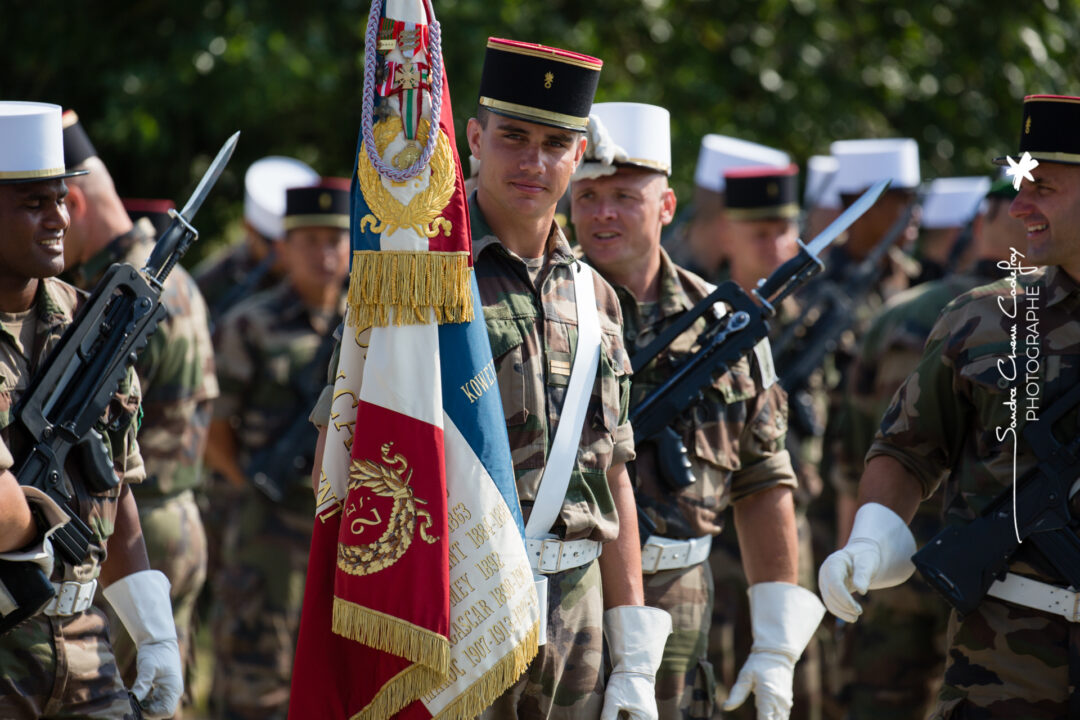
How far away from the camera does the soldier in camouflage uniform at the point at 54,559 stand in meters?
3.75

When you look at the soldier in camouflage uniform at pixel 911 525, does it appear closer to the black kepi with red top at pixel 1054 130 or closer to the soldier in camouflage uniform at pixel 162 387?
the black kepi with red top at pixel 1054 130

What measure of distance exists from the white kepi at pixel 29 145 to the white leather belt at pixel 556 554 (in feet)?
5.48

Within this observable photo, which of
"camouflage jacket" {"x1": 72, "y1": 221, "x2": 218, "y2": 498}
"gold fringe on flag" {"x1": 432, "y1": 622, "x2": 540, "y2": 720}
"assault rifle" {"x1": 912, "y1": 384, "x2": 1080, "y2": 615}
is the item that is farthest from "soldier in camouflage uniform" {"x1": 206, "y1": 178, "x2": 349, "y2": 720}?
"assault rifle" {"x1": 912, "y1": 384, "x2": 1080, "y2": 615}

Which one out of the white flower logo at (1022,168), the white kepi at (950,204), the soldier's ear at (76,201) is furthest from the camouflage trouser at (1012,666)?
the white kepi at (950,204)

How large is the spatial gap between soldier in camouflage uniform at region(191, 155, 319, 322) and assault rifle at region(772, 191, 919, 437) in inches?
135

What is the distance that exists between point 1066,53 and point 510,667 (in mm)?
10112

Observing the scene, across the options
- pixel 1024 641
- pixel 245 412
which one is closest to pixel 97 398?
pixel 1024 641

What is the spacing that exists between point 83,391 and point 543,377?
1.29 m

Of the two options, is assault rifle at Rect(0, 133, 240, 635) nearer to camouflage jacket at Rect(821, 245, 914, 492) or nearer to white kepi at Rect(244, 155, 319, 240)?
camouflage jacket at Rect(821, 245, 914, 492)

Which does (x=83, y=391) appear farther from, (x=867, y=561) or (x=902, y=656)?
(x=902, y=656)

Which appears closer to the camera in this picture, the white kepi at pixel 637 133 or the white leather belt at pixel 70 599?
the white leather belt at pixel 70 599

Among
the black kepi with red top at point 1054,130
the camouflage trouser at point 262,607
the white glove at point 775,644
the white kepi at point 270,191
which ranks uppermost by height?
the black kepi with red top at point 1054,130

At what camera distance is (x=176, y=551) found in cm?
564

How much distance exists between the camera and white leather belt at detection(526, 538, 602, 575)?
351 centimetres
